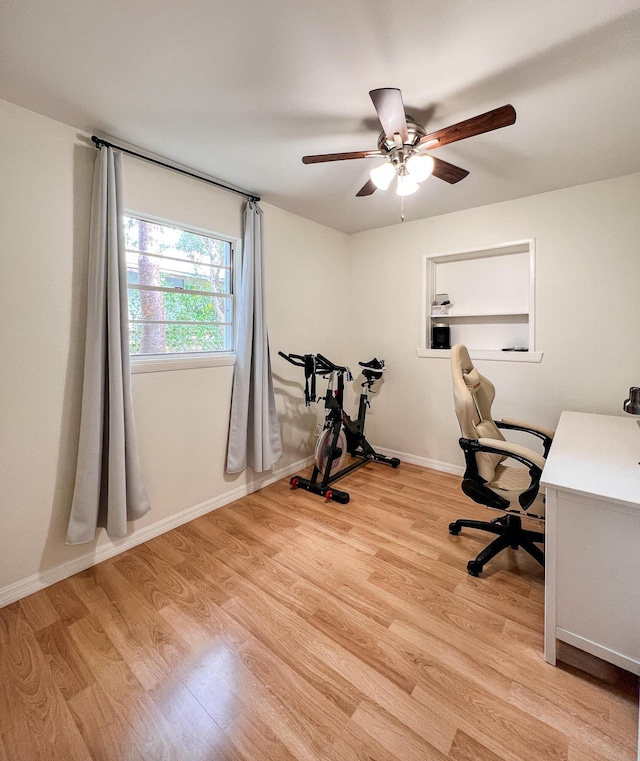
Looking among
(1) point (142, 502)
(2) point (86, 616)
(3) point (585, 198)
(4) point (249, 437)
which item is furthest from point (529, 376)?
(2) point (86, 616)

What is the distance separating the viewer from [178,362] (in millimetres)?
2404

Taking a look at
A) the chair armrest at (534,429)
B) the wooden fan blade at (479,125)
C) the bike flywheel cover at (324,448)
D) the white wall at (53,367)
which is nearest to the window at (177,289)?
the white wall at (53,367)

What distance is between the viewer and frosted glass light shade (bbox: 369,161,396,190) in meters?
1.78

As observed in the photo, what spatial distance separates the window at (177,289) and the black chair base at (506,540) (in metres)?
2.28

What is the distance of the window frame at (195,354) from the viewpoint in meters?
2.24

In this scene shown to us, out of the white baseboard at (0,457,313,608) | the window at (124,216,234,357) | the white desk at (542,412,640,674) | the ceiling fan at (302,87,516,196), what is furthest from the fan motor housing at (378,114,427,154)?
the white baseboard at (0,457,313,608)

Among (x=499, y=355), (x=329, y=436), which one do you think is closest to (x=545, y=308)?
(x=499, y=355)

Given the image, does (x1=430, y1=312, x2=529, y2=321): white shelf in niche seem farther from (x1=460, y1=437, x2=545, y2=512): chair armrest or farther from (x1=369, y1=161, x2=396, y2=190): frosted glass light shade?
(x1=369, y1=161, x2=396, y2=190): frosted glass light shade

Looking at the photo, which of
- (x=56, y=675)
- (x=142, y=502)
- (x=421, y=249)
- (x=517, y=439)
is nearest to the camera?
(x=56, y=675)

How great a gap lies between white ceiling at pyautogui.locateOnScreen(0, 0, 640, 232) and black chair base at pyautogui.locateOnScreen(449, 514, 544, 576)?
7.44ft

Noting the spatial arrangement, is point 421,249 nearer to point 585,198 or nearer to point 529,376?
point 585,198

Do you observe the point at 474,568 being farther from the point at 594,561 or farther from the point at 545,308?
the point at 545,308

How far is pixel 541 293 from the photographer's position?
2812mm

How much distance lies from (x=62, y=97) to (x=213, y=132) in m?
0.71
